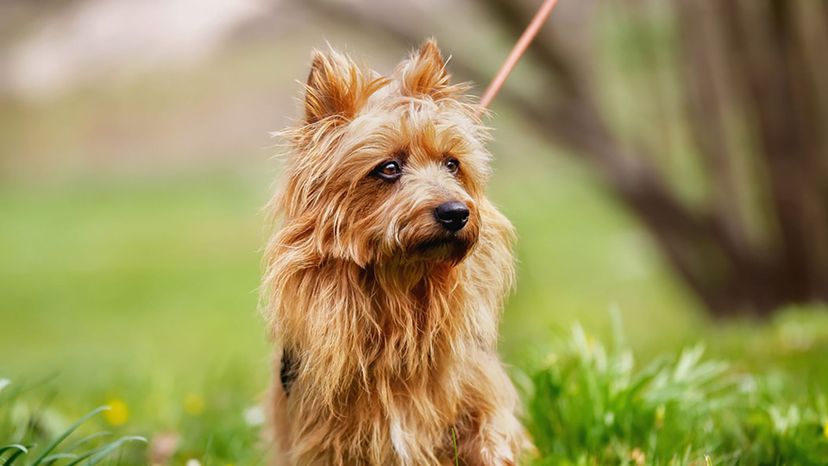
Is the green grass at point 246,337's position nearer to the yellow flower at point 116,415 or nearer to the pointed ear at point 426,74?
the yellow flower at point 116,415

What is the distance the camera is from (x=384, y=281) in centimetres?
305

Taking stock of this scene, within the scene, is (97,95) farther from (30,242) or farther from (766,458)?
(766,458)

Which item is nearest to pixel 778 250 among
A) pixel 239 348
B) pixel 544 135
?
pixel 544 135

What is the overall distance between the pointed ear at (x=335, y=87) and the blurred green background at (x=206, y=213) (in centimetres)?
38

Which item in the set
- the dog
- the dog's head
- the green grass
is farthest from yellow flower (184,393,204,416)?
the dog's head

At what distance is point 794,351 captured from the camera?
223 inches

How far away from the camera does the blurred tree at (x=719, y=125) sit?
7.95 meters

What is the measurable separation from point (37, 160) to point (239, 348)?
6.84 meters

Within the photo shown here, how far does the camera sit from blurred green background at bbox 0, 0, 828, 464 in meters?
5.68

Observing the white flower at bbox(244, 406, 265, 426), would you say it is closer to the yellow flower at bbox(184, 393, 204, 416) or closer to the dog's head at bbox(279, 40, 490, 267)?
the yellow flower at bbox(184, 393, 204, 416)

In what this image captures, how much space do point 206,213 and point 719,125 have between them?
29.9ft

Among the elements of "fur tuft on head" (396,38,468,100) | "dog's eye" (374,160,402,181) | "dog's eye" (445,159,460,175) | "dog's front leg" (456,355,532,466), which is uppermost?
"fur tuft on head" (396,38,468,100)

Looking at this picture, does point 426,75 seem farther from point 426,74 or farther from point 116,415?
point 116,415

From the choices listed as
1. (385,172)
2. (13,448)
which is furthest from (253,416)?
(385,172)
